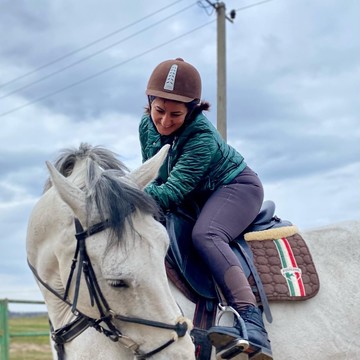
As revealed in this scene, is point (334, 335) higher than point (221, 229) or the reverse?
the reverse

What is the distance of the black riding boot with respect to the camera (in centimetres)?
305

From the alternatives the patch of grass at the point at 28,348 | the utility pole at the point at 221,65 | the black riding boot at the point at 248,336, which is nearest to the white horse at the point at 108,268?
the black riding boot at the point at 248,336

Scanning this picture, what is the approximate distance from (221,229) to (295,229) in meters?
0.74

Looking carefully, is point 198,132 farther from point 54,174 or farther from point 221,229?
point 54,174

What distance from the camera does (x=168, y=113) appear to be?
12.0 ft

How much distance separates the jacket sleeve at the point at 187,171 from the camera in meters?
3.42

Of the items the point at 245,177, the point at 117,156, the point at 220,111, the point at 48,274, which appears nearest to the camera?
the point at 48,274

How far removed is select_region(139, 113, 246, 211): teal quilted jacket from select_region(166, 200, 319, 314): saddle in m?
0.24

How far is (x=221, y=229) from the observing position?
3.52 metres

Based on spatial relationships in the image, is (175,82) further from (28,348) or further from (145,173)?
(28,348)

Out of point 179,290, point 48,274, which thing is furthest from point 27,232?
point 179,290

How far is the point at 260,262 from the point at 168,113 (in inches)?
46.1

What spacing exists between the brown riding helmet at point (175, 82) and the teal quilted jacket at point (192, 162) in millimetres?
184

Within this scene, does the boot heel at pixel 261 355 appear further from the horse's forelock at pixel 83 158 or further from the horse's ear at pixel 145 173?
the horse's forelock at pixel 83 158
